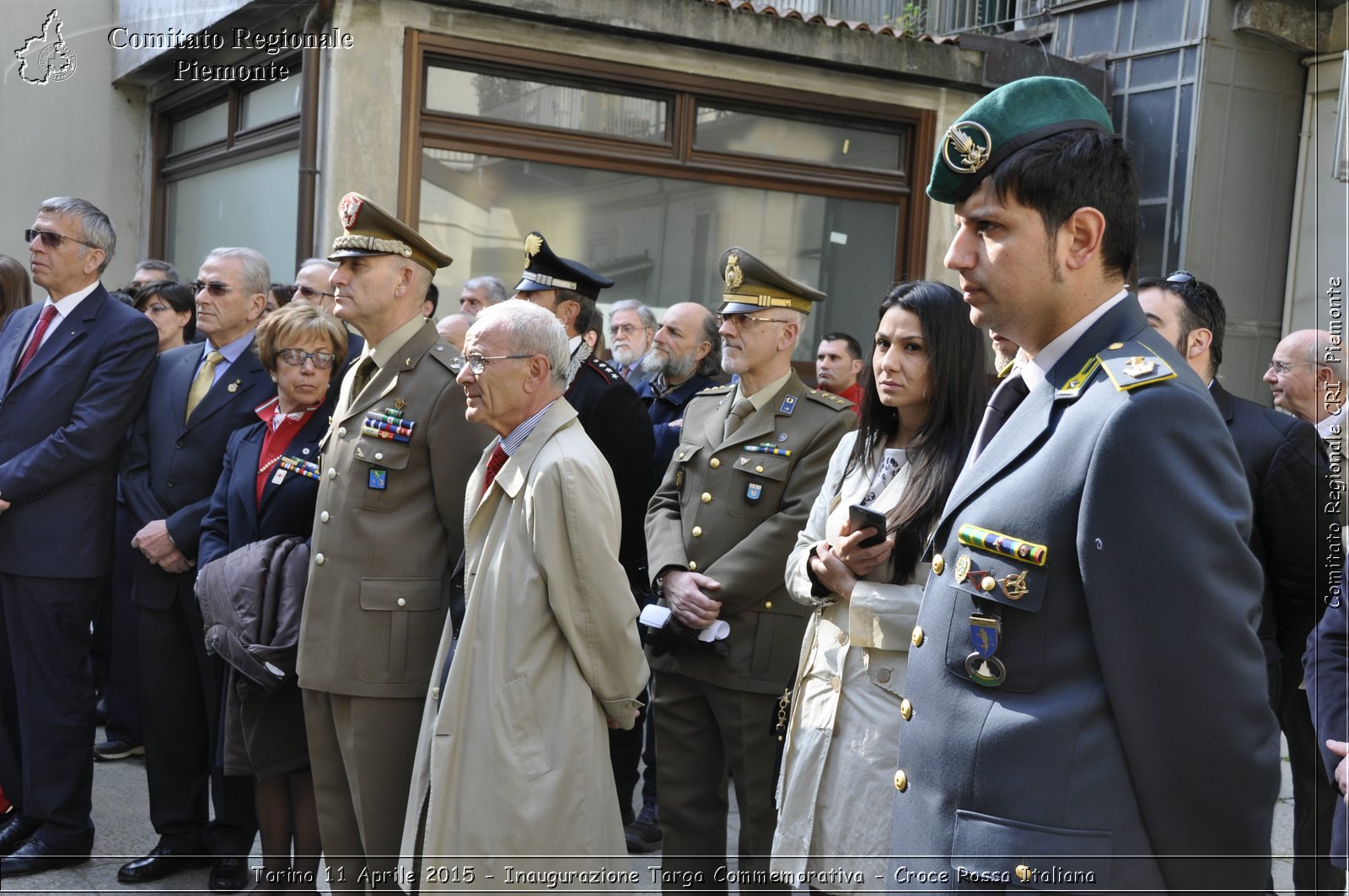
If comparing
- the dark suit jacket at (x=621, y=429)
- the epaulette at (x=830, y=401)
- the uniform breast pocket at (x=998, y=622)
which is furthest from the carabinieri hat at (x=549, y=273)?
the uniform breast pocket at (x=998, y=622)

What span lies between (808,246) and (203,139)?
5.63m

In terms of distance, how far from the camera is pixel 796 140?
10352mm

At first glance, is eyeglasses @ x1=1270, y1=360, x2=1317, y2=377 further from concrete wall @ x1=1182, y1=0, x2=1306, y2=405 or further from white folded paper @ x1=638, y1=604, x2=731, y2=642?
concrete wall @ x1=1182, y1=0, x2=1306, y2=405

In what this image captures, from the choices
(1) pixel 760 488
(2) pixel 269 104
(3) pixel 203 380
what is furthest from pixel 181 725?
(2) pixel 269 104

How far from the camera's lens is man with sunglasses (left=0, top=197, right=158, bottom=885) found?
16.0 ft

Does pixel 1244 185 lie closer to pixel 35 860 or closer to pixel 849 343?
pixel 849 343

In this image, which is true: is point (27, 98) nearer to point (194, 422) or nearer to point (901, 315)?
point (194, 422)

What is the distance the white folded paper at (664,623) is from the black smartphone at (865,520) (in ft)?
3.36

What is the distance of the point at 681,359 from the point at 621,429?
6.01 ft

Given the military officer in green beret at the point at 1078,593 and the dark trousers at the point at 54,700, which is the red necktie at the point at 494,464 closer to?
the military officer in green beret at the point at 1078,593

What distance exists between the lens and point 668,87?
31.8 feet

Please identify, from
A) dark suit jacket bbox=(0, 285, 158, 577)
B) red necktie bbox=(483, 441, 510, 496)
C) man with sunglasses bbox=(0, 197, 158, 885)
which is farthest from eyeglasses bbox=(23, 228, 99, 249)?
red necktie bbox=(483, 441, 510, 496)

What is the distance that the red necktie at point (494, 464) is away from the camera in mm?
3650

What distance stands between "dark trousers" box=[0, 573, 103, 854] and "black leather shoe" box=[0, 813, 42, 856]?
0.16ft
